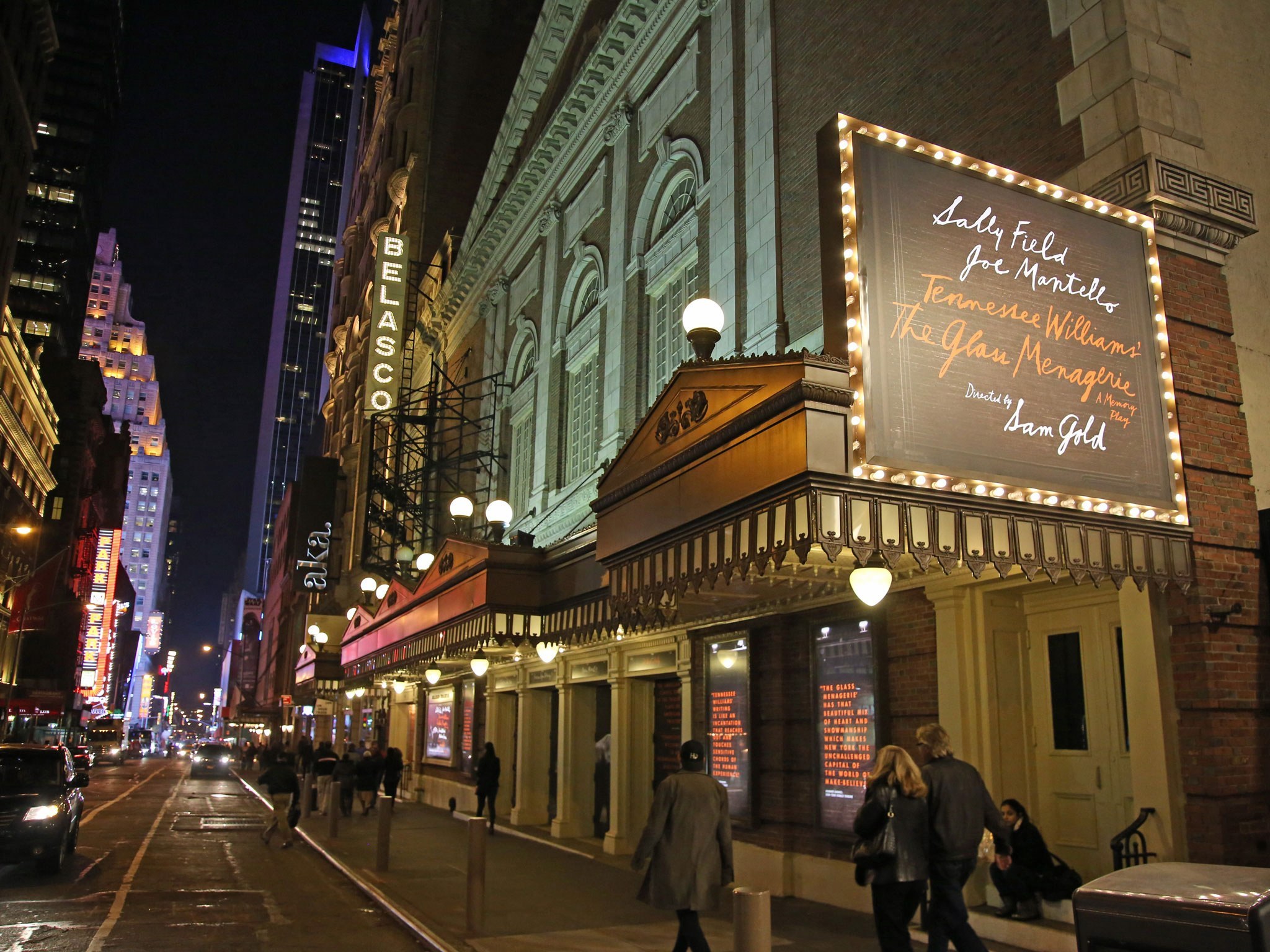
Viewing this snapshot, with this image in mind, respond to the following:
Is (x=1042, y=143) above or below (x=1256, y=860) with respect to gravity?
above

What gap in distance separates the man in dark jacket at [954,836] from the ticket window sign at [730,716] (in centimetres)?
575

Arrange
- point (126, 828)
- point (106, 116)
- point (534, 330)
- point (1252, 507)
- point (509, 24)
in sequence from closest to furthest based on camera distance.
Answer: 1. point (1252, 507)
2. point (126, 828)
3. point (534, 330)
4. point (509, 24)
5. point (106, 116)

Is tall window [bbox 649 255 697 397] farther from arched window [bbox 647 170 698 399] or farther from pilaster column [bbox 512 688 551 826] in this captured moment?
pilaster column [bbox 512 688 551 826]

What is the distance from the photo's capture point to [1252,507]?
8.75 m

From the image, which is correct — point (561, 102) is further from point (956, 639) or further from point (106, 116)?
point (106, 116)

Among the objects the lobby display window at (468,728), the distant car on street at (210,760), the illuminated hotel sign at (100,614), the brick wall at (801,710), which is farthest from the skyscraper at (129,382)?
the brick wall at (801,710)

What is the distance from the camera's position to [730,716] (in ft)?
42.8

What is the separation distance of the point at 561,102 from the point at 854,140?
15.9 metres

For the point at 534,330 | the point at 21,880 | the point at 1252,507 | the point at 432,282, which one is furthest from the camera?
the point at 432,282

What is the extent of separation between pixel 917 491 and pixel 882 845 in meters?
2.45

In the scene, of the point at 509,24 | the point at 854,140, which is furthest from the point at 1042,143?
the point at 509,24

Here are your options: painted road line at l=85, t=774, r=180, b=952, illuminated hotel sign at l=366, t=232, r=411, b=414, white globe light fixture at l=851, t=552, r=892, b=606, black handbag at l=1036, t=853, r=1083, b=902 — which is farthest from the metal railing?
illuminated hotel sign at l=366, t=232, r=411, b=414

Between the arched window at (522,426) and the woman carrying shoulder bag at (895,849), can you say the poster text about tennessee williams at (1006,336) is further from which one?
the arched window at (522,426)

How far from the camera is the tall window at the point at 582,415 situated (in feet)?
66.1
